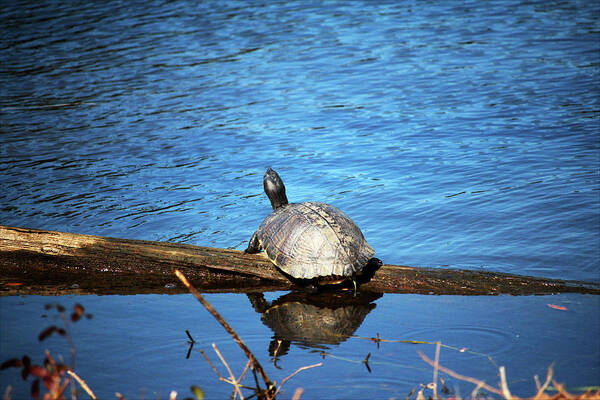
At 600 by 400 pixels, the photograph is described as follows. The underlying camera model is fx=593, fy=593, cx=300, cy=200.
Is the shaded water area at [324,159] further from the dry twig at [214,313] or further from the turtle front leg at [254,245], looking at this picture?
the dry twig at [214,313]

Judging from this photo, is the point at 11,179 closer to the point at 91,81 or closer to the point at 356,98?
the point at 91,81

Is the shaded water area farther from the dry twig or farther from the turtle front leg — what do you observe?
the dry twig

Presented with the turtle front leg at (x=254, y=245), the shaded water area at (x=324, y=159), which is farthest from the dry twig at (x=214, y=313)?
the turtle front leg at (x=254, y=245)

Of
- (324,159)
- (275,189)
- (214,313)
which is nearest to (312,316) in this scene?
(275,189)

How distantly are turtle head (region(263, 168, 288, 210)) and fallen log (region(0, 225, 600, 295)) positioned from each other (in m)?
1.30

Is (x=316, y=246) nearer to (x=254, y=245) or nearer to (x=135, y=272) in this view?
(x=254, y=245)

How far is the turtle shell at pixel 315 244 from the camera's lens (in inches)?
209

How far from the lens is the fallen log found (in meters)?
5.29

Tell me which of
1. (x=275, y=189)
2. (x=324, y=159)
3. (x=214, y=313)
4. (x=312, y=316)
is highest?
(x=214, y=313)

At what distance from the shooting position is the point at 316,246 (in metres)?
5.41

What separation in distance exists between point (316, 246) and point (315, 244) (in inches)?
0.8

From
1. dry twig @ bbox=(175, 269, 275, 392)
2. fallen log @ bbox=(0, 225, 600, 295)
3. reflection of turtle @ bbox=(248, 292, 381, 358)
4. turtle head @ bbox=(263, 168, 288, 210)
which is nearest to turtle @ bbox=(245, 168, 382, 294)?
reflection of turtle @ bbox=(248, 292, 381, 358)

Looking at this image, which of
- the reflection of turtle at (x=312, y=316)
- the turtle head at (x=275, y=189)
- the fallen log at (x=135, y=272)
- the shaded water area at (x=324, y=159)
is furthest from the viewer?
the turtle head at (x=275, y=189)

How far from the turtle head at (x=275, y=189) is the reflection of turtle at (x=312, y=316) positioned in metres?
1.41
